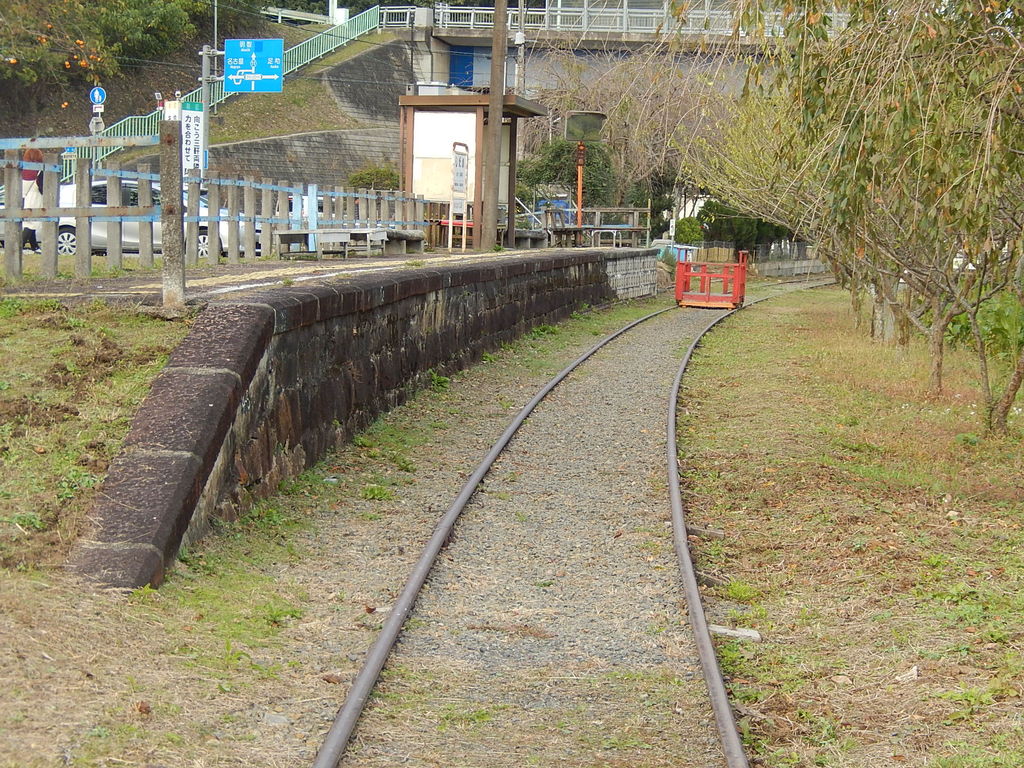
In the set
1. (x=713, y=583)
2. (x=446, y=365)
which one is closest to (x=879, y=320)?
(x=446, y=365)

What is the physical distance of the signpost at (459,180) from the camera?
23.5m

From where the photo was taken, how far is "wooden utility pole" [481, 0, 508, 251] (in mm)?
24406

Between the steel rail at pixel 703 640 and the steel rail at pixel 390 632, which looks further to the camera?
the steel rail at pixel 703 640

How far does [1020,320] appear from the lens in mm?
16875

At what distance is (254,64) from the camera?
3328 centimetres

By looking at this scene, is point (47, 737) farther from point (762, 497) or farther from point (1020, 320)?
point (1020, 320)

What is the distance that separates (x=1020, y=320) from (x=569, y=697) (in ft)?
44.8

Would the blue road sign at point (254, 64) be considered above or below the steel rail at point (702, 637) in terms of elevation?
above

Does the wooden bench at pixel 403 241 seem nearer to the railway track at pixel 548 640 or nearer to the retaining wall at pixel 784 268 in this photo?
the railway track at pixel 548 640

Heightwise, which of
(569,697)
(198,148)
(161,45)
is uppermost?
(161,45)

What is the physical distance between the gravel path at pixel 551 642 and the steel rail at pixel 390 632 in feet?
0.23

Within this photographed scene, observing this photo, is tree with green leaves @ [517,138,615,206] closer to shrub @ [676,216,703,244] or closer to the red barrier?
shrub @ [676,216,703,244]

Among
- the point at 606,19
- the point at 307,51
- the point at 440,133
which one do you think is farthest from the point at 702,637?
the point at 307,51

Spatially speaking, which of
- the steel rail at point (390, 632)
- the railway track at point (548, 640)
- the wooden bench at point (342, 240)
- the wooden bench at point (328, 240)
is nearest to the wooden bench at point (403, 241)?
the wooden bench at point (342, 240)
